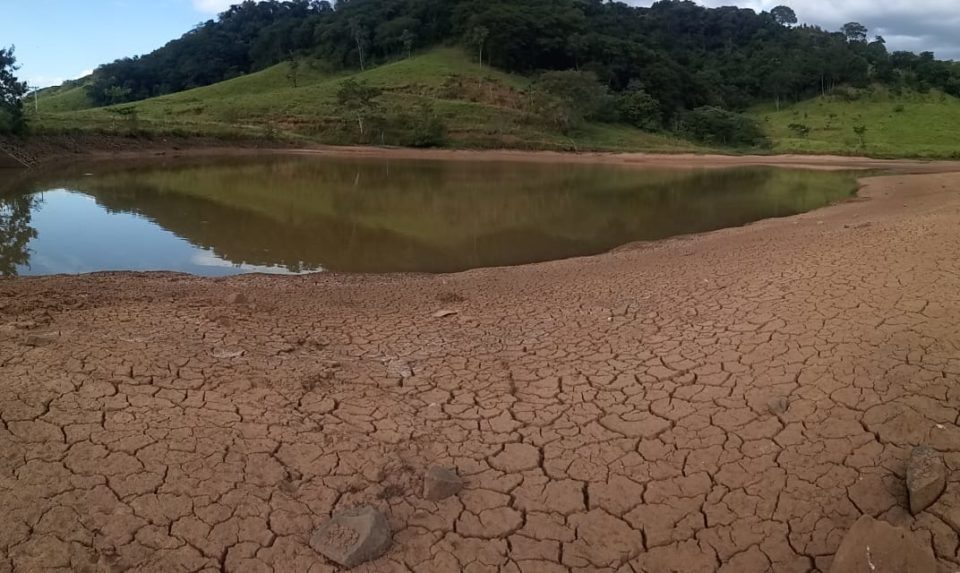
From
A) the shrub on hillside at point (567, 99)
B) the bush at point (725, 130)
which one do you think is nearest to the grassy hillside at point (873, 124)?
the bush at point (725, 130)

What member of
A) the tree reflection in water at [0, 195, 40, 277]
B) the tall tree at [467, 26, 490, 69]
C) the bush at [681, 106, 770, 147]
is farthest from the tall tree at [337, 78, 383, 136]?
the tree reflection in water at [0, 195, 40, 277]

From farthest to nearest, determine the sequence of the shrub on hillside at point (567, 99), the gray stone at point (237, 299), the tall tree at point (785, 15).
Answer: the tall tree at point (785, 15), the shrub on hillside at point (567, 99), the gray stone at point (237, 299)

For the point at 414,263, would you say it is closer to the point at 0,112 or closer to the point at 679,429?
the point at 679,429

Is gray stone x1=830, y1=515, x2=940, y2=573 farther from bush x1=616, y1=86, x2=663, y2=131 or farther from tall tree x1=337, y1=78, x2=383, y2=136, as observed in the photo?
bush x1=616, y1=86, x2=663, y2=131

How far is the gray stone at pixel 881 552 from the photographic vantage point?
9.76 ft

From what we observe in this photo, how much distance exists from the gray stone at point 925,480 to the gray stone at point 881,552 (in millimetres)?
342

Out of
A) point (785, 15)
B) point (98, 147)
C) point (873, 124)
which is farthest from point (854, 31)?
point (98, 147)

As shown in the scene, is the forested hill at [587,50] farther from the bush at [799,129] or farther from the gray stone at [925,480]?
the gray stone at [925,480]

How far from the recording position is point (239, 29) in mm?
98312

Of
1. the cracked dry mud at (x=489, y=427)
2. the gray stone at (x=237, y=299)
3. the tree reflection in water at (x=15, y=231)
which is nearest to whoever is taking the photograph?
the cracked dry mud at (x=489, y=427)

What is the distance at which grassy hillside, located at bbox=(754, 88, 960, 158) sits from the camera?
44.9 metres

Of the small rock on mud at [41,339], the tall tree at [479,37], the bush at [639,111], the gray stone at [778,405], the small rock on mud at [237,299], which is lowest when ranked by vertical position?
the gray stone at [778,405]

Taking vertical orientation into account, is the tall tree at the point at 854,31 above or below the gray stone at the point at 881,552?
above


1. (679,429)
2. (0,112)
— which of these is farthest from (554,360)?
(0,112)
